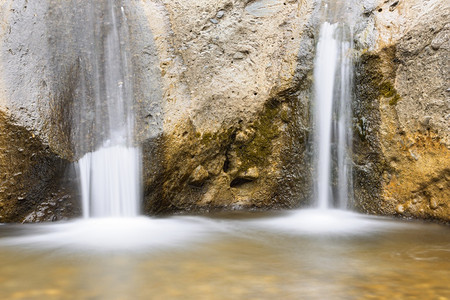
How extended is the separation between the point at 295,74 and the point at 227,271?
382 cm

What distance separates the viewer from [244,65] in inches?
235

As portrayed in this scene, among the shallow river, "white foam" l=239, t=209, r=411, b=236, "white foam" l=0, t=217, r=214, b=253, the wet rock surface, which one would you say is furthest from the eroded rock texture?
the wet rock surface

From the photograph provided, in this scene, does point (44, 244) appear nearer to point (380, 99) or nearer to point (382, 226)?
point (382, 226)

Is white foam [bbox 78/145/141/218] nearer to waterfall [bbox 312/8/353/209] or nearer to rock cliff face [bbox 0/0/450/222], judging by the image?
rock cliff face [bbox 0/0/450/222]

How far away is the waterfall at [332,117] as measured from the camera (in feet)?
18.0

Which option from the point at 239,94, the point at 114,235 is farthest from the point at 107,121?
the point at 239,94

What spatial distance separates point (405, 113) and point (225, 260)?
334cm

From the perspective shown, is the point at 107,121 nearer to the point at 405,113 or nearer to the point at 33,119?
the point at 33,119

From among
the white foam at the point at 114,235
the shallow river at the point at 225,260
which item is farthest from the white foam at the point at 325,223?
the white foam at the point at 114,235

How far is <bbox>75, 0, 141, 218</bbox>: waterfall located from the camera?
4934 mm

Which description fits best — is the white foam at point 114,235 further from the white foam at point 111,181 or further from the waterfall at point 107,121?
the waterfall at point 107,121

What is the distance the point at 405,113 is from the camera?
495 cm

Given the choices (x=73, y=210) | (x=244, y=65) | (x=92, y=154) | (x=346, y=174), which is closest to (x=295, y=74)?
(x=244, y=65)

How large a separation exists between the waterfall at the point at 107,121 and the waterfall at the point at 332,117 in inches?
107
